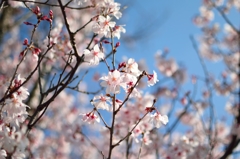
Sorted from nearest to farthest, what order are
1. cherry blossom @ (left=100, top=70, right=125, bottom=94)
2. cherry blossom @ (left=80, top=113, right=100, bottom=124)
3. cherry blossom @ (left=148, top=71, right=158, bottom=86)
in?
1. cherry blossom @ (left=100, top=70, right=125, bottom=94)
2. cherry blossom @ (left=148, top=71, right=158, bottom=86)
3. cherry blossom @ (left=80, top=113, right=100, bottom=124)

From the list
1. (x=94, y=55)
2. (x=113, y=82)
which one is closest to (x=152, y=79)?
(x=113, y=82)

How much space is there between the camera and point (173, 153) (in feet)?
9.80

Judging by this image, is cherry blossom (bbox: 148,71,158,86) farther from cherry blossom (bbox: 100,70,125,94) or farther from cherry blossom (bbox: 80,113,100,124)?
cherry blossom (bbox: 80,113,100,124)

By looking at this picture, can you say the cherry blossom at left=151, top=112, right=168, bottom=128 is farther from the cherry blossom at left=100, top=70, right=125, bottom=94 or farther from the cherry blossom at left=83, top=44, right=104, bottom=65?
the cherry blossom at left=83, top=44, right=104, bottom=65

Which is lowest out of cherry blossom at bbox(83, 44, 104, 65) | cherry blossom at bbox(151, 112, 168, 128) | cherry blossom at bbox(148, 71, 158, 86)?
cherry blossom at bbox(151, 112, 168, 128)

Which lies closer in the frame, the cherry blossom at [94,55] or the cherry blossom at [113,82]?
the cherry blossom at [113,82]

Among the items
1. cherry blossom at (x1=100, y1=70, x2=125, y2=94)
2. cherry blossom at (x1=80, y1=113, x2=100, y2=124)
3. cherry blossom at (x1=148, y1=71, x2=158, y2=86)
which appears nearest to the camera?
cherry blossom at (x1=100, y1=70, x2=125, y2=94)

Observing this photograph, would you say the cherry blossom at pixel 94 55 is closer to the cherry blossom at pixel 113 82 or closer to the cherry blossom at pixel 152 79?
the cherry blossom at pixel 113 82

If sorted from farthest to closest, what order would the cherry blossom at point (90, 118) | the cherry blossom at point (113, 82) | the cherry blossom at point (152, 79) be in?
the cherry blossom at point (90, 118), the cherry blossom at point (152, 79), the cherry blossom at point (113, 82)

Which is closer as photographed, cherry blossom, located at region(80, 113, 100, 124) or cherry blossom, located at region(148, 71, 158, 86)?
cherry blossom, located at region(148, 71, 158, 86)

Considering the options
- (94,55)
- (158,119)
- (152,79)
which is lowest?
(158,119)

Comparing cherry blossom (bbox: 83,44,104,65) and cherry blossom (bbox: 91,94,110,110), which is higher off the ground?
cherry blossom (bbox: 83,44,104,65)

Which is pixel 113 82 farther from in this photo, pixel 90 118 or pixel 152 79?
pixel 90 118

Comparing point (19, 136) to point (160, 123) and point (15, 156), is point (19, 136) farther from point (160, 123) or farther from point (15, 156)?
point (160, 123)
